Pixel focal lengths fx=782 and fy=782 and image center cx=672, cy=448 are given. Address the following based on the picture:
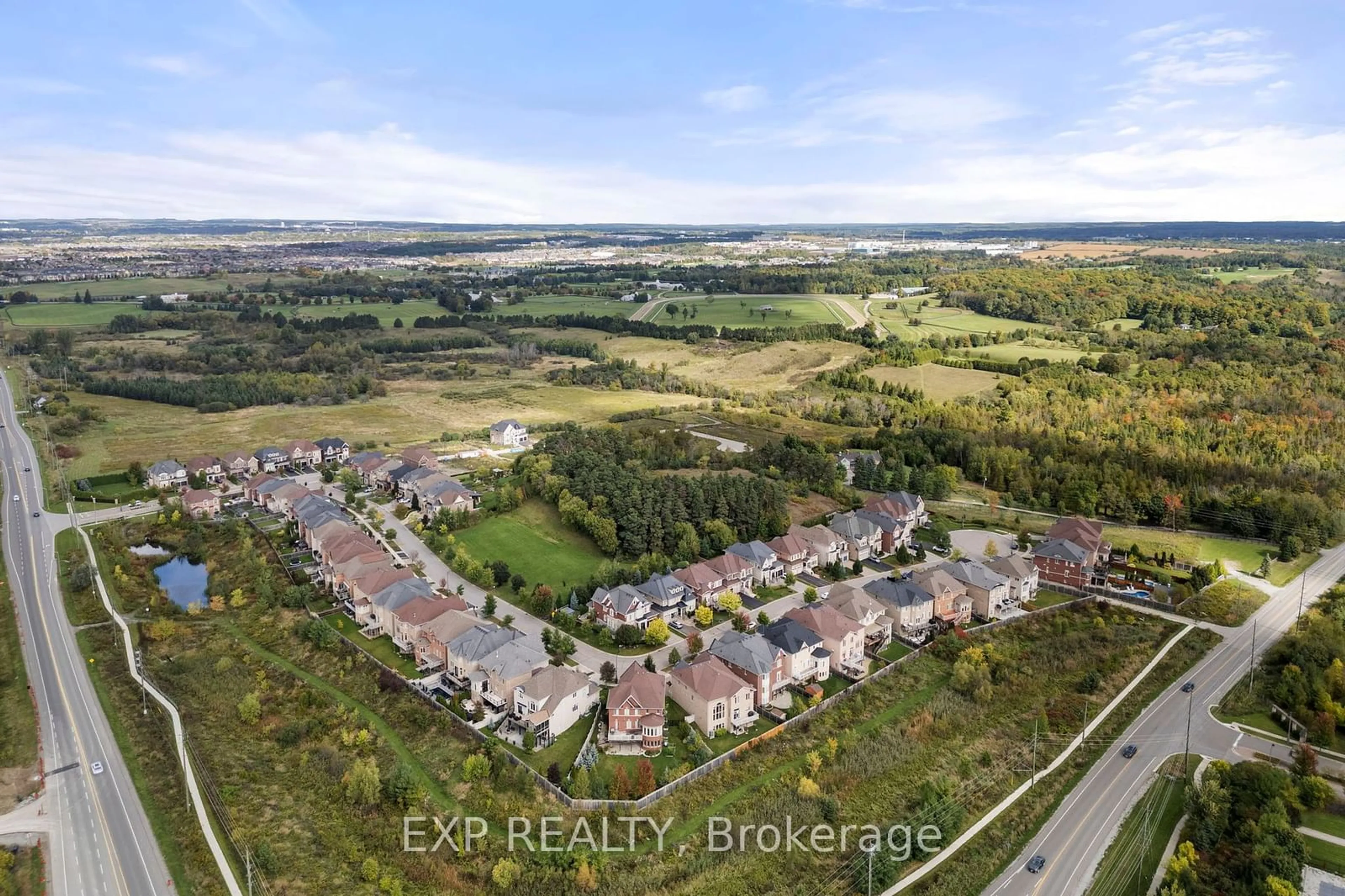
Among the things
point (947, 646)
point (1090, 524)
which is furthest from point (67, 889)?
point (1090, 524)

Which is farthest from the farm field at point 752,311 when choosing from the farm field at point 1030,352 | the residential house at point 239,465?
the residential house at point 239,465

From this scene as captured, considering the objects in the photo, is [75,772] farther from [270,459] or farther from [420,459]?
[270,459]

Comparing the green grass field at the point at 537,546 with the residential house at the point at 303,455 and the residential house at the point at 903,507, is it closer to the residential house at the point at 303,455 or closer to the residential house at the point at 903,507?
the residential house at the point at 903,507

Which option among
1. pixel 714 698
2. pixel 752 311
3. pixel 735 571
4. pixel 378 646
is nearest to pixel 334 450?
pixel 378 646

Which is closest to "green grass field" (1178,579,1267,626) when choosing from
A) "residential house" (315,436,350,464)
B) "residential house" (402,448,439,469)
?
"residential house" (402,448,439,469)

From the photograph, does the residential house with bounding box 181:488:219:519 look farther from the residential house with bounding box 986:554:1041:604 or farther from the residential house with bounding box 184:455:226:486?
the residential house with bounding box 986:554:1041:604

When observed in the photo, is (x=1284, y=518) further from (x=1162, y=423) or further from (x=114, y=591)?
(x=114, y=591)
